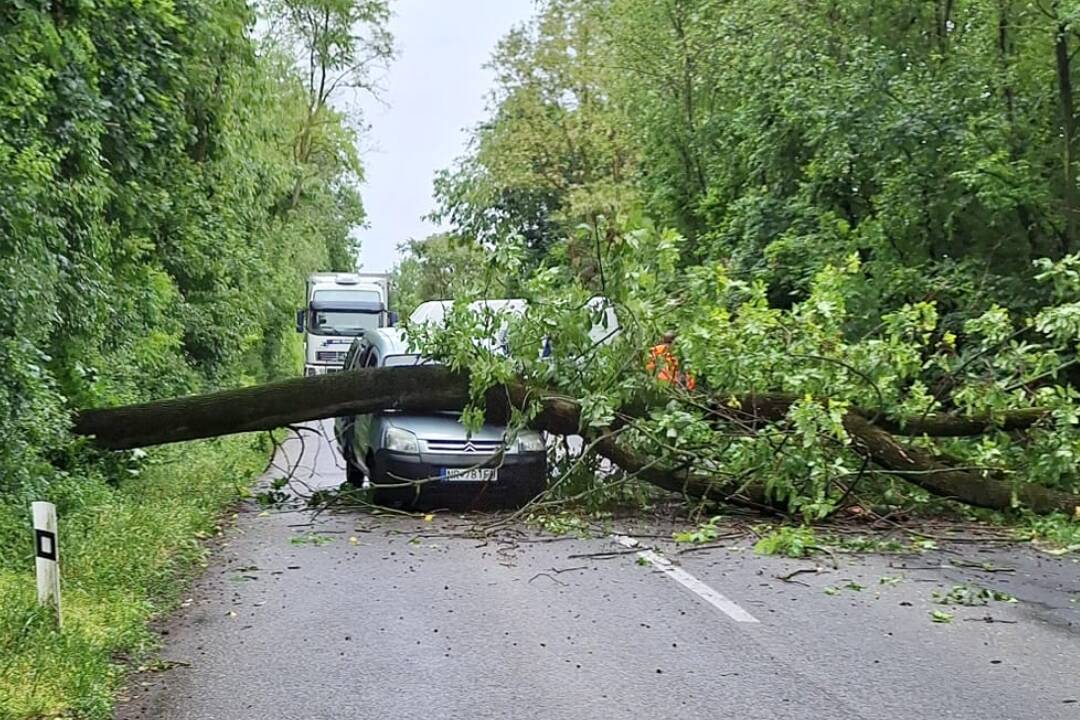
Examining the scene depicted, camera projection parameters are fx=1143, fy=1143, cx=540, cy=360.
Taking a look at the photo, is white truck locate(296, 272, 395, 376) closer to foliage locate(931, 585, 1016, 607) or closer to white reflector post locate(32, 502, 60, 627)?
foliage locate(931, 585, 1016, 607)

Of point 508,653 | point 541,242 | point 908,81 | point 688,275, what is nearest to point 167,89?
point 688,275

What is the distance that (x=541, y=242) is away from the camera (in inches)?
1662

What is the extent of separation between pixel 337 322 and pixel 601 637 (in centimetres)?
3193

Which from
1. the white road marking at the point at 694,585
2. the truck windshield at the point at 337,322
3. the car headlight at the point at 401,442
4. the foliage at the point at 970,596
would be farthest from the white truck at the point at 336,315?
the foliage at the point at 970,596

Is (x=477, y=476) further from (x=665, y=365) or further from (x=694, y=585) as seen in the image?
(x=694, y=585)

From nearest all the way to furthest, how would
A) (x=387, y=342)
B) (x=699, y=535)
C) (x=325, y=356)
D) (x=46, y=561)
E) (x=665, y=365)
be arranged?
(x=46, y=561)
(x=699, y=535)
(x=665, y=365)
(x=387, y=342)
(x=325, y=356)

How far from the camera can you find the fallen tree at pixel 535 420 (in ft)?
37.4

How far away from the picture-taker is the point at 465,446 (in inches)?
471

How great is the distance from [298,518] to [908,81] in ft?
38.4

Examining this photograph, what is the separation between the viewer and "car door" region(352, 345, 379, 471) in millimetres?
Answer: 12701

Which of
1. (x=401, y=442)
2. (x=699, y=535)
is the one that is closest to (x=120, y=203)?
(x=401, y=442)

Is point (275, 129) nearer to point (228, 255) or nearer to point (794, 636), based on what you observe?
point (228, 255)

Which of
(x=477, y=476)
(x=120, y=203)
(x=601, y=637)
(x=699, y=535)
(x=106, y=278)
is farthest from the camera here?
(x=120, y=203)

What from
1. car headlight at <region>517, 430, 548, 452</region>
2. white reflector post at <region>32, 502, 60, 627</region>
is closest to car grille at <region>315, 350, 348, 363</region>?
car headlight at <region>517, 430, 548, 452</region>
